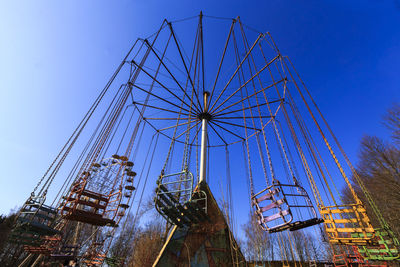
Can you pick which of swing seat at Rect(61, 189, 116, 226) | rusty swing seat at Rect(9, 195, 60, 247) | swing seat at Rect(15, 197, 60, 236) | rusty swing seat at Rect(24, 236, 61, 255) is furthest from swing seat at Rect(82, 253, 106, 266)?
swing seat at Rect(15, 197, 60, 236)

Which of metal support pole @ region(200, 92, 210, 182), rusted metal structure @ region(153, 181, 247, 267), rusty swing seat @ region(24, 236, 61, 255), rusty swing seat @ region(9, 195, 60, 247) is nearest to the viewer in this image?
rusty swing seat @ region(9, 195, 60, 247)

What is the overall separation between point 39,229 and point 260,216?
6136 mm

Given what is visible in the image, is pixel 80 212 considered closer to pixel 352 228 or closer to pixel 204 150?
pixel 204 150

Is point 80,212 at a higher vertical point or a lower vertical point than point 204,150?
lower

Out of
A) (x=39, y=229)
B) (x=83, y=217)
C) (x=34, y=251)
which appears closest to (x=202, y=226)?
(x=83, y=217)

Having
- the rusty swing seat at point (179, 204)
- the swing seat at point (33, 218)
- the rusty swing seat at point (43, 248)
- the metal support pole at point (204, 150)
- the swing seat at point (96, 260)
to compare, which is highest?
the metal support pole at point (204, 150)

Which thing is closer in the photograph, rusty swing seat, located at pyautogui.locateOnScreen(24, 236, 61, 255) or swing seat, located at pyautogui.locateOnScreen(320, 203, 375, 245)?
swing seat, located at pyautogui.locateOnScreen(320, 203, 375, 245)

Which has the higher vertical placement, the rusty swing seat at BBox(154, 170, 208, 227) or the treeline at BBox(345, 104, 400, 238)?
the treeline at BBox(345, 104, 400, 238)

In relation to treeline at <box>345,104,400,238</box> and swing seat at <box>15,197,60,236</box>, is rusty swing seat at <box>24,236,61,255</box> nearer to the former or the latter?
swing seat at <box>15,197,60,236</box>

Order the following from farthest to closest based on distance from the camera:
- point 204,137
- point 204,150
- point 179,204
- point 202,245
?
point 204,137 < point 204,150 < point 202,245 < point 179,204

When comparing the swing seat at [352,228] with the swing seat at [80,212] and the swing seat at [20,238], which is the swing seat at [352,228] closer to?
the swing seat at [80,212]

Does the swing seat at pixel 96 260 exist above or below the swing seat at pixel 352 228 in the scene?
below

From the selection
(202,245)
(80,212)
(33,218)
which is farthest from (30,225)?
(202,245)

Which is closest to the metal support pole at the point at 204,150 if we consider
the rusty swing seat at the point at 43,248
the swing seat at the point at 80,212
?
the swing seat at the point at 80,212
